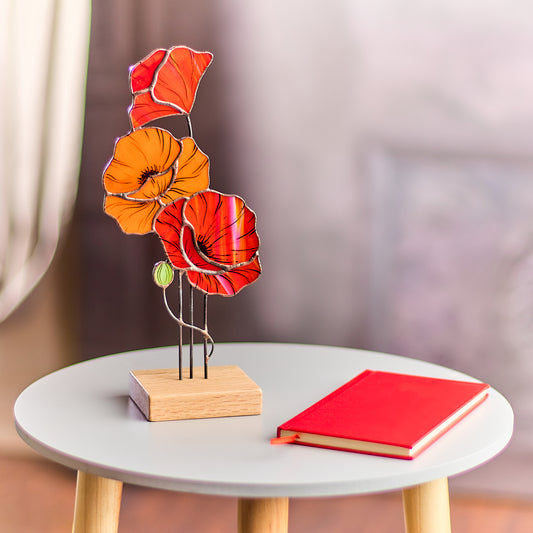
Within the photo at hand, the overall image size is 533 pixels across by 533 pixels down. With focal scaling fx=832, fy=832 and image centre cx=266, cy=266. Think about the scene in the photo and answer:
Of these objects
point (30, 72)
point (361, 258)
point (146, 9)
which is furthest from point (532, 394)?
point (30, 72)

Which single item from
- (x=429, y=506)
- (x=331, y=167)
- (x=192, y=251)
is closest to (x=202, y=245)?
(x=192, y=251)

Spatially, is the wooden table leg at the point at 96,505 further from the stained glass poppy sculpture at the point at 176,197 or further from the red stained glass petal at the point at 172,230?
the red stained glass petal at the point at 172,230

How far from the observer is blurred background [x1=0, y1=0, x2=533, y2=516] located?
1854mm

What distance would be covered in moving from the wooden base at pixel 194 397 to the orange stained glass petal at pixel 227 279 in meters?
0.12

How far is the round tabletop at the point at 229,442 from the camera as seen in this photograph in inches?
33.9

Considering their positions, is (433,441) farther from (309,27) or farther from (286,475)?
(309,27)

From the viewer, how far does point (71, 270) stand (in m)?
2.06

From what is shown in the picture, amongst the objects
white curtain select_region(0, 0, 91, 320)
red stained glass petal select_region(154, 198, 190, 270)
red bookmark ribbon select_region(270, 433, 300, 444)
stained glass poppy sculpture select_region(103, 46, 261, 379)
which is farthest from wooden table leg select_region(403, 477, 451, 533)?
white curtain select_region(0, 0, 91, 320)

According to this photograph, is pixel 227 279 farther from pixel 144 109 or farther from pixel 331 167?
pixel 331 167

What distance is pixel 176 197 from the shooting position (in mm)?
1138

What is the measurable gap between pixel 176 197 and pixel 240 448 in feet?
1.21

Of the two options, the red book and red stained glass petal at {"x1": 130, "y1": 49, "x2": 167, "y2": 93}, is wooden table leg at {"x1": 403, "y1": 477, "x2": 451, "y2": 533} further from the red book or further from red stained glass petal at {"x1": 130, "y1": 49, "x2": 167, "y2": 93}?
red stained glass petal at {"x1": 130, "y1": 49, "x2": 167, "y2": 93}

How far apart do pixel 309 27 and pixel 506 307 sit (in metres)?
0.78

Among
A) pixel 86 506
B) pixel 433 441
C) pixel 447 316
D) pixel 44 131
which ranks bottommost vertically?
pixel 86 506
